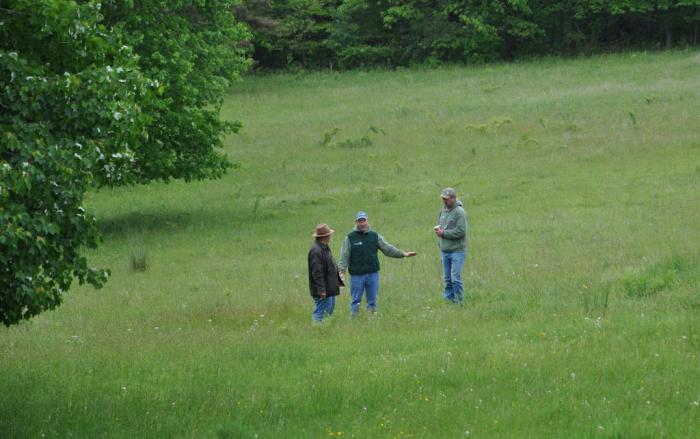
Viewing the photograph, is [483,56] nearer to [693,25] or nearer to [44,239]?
[693,25]

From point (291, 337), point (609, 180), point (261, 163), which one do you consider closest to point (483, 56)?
point (261, 163)

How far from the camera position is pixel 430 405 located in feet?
36.4

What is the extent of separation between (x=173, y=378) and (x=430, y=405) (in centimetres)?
346

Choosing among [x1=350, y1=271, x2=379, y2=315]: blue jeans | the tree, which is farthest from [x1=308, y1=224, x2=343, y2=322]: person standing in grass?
the tree

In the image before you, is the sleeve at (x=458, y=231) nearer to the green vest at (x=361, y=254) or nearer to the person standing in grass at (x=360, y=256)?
the person standing in grass at (x=360, y=256)

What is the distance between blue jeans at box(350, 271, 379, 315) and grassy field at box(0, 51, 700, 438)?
0.44 m

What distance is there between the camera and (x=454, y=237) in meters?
17.4

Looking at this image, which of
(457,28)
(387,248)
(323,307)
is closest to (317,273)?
(323,307)

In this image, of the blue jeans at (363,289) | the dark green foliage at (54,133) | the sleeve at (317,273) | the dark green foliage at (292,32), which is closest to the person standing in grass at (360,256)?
the blue jeans at (363,289)

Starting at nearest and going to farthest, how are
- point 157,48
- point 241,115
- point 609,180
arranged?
point 157,48, point 609,180, point 241,115

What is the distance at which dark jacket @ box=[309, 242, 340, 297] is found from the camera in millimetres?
16328

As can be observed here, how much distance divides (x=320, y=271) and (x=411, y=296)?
2694 mm

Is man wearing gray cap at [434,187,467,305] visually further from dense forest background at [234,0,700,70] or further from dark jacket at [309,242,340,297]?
dense forest background at [234,0,700,70]

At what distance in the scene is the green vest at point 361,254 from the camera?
16938 mm
